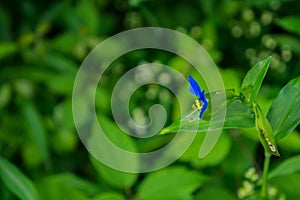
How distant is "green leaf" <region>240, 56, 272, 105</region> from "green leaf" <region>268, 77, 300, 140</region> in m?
0.11

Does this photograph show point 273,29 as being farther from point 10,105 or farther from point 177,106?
point 10,105

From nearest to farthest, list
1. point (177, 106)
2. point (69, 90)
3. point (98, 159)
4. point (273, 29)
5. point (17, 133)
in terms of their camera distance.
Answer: point (98, 159), point (177, 106), point (69, 90), point (17, 133), point (273, 29)

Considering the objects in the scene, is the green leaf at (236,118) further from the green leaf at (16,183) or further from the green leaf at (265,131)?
the green leaf at (16,183)

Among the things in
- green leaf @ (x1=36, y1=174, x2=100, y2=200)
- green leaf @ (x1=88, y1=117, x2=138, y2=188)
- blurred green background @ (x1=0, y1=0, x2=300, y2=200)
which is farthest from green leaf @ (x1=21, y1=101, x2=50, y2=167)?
green leaf @ (x1=88, y1=117, x2=138, y2=188)

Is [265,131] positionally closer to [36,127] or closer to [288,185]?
[288,185]

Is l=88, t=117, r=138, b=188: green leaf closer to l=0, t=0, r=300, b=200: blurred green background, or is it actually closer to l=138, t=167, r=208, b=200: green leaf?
l=138, t=167, r=208, b=200: green leaf

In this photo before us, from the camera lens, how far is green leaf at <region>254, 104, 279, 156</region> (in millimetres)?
945

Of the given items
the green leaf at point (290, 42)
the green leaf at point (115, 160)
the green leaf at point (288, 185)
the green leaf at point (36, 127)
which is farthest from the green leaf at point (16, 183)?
the green leaf at point (290, 42)

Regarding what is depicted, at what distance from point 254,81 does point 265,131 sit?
8 centimetres

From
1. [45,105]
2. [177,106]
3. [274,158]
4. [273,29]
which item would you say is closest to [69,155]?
[45,105]

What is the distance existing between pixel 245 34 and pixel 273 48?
12 cm

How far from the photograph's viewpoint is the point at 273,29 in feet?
6.03

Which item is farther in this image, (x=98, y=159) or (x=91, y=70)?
(x=91, y=70)

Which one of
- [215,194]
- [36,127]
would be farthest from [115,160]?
[36,127]
